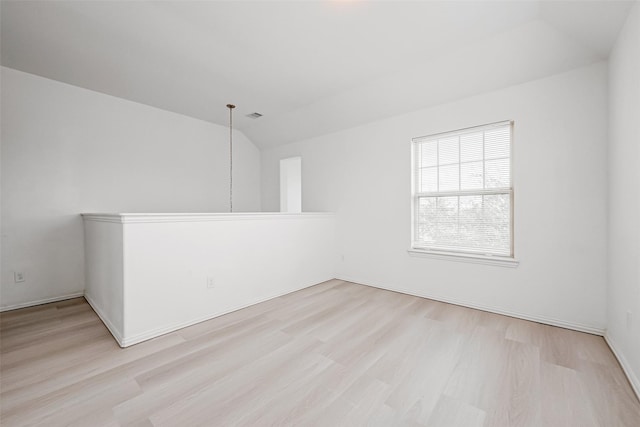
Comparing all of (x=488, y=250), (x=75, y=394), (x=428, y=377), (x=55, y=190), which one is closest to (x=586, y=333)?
(x=488, y=250)

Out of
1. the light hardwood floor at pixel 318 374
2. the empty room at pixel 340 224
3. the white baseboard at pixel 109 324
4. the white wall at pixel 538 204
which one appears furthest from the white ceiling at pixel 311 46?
the white baseboard at pixel 109 324

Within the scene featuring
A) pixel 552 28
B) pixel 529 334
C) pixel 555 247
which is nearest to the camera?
pixel 552 28

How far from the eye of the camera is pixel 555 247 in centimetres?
255

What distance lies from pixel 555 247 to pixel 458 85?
6.41 feet

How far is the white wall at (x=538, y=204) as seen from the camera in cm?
238

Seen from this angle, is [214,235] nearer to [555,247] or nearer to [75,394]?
[75,394]

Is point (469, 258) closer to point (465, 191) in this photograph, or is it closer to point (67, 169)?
point (465, 191)

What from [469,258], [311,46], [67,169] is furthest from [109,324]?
[469,258]

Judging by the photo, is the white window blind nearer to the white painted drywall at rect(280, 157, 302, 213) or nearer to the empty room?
the empty room

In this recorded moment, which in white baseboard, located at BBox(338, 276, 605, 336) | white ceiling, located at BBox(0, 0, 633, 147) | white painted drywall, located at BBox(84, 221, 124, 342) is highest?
white ceiling, located at BBox(0, 0, 633, 147)

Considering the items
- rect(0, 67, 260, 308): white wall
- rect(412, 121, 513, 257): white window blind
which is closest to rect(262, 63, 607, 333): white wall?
rect(412, 121, 513, 257): white window blind

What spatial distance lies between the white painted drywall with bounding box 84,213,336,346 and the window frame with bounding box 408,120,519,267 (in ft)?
5.25

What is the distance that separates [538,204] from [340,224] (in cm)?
255

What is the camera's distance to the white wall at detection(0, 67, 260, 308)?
3.11 meters
